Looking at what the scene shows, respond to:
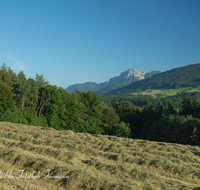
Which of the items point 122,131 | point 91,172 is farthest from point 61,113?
point 91,172

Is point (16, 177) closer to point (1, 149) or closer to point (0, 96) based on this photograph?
point (1, 149)

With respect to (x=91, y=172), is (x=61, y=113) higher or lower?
higher

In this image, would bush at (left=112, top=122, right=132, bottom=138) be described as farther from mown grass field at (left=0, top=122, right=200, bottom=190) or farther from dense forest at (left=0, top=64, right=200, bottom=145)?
mown grass field at (left=0, top=122, right=200, bottom=190)

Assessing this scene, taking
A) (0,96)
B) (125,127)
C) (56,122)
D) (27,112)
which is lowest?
(125,127)

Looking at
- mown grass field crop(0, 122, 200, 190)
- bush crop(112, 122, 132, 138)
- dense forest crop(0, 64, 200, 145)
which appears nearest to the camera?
mown grass field crop(0, 122, 200, 190)

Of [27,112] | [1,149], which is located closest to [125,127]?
[27,112]

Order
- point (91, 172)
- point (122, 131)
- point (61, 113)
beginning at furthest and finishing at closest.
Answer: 1. point (122, 131)
2. point (61, 113)
3. point (91, 172)

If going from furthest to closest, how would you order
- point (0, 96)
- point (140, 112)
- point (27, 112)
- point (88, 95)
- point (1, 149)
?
point (140, 112) < point (88, 95) < point (27, 112) < point (0, 96) < point (1, 149)

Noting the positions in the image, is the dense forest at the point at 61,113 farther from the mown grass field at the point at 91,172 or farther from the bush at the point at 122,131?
the mown grass field at the point at 91,172

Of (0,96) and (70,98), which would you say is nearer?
(0,96)

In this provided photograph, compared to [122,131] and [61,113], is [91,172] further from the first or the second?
[122,131]

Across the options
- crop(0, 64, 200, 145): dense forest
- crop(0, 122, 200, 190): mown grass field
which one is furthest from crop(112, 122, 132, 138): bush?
crop(0, 122, 200, 190): mown grass field

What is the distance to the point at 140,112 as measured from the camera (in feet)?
227

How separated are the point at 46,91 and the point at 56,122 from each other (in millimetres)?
9770
